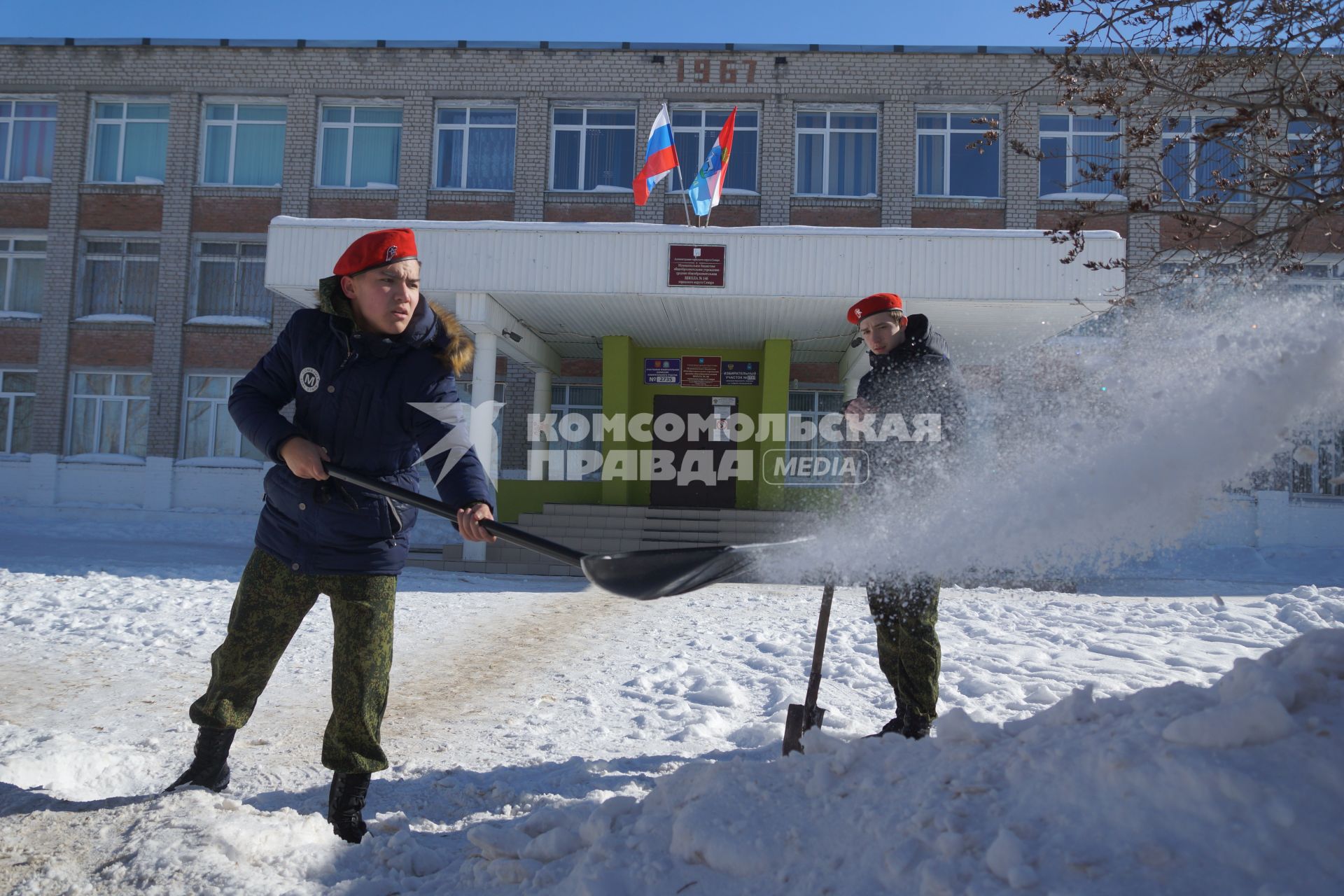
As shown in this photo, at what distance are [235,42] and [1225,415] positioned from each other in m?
21.7

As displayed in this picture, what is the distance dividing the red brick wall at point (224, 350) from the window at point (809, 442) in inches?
439

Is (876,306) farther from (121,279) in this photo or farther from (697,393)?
(121,279)

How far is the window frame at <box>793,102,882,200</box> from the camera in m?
18.0

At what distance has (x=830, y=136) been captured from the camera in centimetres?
1823

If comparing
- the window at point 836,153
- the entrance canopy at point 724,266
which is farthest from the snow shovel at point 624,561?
the window at point 836,153

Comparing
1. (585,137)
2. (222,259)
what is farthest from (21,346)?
(585,137)

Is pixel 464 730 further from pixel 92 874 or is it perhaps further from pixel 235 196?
pixel 235 196

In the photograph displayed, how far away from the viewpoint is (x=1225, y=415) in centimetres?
232

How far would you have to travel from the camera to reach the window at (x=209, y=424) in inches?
711

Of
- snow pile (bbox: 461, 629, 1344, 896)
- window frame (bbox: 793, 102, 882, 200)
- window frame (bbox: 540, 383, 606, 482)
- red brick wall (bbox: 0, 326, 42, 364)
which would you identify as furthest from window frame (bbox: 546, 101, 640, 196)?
snow pile (bbox: 461, 629, 1344, 896)

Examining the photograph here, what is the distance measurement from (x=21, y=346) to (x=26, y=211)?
303 centimetres

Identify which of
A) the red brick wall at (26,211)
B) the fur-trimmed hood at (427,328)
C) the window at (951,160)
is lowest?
the fur-trimmed hood at (427,328)

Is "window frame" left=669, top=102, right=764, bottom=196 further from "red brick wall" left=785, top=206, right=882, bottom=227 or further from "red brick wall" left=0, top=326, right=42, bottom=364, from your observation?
"red brick wall" left=0, top=326, right=42, bottom=364

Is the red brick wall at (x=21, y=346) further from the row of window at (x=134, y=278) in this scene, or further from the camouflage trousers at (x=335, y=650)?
the camouflage trousers at (x=335, y=650)
